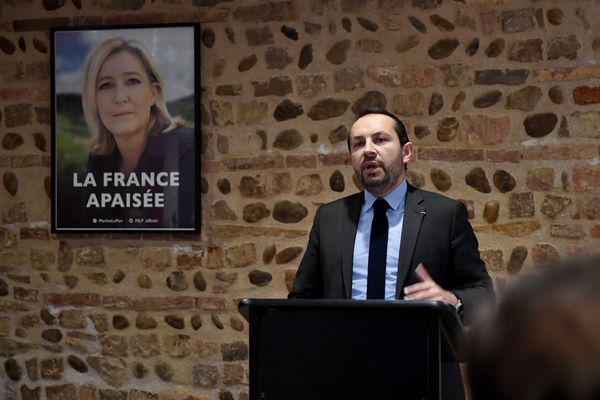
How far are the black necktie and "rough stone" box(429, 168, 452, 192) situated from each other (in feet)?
4.90

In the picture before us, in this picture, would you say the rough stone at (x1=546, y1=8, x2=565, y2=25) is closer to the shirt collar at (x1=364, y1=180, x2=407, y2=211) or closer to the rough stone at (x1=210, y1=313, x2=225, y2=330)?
the shirt collar at (x1=364, y1=180, x2=407, y2=211)

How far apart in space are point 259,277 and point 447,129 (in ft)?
4.04

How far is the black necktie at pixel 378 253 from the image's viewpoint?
275 cm

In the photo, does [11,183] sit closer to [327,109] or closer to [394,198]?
[327,109]

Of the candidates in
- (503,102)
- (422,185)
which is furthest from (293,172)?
(503,102)

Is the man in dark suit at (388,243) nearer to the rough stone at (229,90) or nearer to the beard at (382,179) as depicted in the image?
the beard at (382,179)

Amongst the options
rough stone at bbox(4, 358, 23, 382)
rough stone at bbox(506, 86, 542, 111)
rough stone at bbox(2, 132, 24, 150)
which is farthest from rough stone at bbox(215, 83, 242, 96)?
rough stone at bbox(4, 358, 23, 382)

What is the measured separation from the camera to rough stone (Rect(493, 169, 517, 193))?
430cm

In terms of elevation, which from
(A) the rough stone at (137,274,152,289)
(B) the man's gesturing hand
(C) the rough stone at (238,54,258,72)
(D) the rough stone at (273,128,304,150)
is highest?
(C) the rough stone at (238,54,258,72)

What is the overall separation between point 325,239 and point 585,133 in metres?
1.94

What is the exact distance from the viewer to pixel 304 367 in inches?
82.1

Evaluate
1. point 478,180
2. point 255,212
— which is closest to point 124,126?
point 255,212

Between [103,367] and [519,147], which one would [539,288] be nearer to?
[519,147]

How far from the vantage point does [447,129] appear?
4.37 meters
